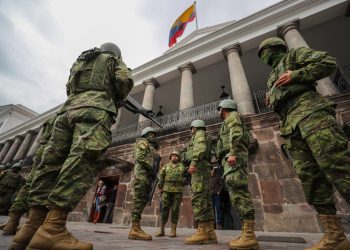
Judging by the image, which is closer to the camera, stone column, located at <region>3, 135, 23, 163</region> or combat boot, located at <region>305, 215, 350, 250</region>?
combat boot, located at <region>305, 215, 350, 250</region>

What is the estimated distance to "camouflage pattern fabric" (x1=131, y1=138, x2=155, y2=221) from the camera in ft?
10.1

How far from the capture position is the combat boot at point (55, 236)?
1196mm

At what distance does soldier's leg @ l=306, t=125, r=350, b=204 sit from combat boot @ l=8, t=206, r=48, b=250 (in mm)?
2449

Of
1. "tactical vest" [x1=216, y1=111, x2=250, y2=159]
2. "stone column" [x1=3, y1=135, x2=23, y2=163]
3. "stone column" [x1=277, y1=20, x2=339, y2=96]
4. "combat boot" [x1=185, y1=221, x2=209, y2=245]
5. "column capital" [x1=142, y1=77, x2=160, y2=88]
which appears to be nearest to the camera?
"combat boot" [x1=185, y1=221, x2=209, y2=245]

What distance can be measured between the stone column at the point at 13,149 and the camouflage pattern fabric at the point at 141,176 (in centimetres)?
2050

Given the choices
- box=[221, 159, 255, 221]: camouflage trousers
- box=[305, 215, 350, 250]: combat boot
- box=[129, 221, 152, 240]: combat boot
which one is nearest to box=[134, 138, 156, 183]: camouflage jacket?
box=[129, 221, 152, 240]: combat boot

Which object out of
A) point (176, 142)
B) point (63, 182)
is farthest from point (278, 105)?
point (176, 142)

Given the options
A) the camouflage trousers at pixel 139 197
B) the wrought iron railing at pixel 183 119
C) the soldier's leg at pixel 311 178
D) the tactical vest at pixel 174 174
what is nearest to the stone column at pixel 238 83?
the wrought iron railing at pixel 183 119

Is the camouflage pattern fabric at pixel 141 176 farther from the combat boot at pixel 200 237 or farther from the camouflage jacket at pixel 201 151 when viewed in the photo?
the combat boot at pixel 200 237

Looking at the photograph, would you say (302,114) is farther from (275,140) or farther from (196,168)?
(275,140)

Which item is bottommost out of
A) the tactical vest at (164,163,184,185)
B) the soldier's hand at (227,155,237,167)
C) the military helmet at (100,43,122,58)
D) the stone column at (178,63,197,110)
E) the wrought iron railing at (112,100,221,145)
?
the soldier's hand at (227,155,237,167)

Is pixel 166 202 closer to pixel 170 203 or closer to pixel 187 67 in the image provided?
pixel 170 203

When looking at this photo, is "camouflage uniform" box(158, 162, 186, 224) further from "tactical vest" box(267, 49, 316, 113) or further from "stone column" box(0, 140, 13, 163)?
"stone column" box(0, 140, 13, 163)

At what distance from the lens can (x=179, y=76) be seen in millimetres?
11086
